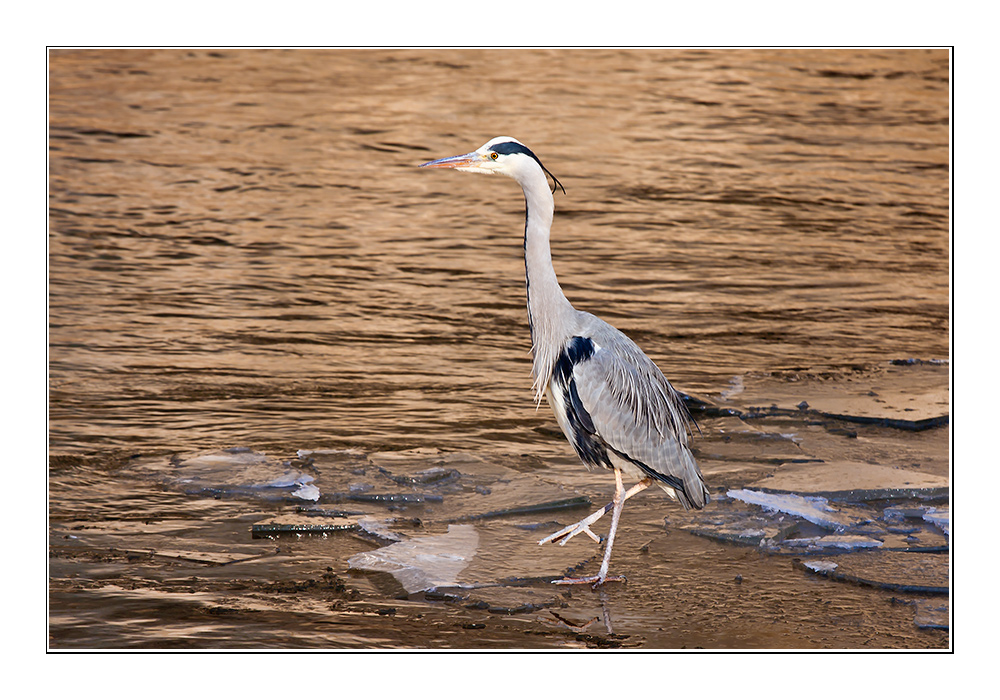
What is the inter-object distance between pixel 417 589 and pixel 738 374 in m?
3.80

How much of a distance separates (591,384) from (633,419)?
245mm

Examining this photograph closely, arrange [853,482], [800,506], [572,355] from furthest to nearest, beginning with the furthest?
[853,482], [800,506], [572,355]

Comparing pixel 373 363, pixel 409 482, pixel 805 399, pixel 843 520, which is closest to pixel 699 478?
pixel 843 520

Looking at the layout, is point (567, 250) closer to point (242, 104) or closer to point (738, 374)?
point (738, 374)

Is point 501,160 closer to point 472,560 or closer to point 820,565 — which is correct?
point 472,560

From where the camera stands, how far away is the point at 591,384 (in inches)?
189

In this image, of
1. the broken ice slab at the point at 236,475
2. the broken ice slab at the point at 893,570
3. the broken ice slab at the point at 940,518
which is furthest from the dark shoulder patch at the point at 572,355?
the broken ice slab at the point at 940,518

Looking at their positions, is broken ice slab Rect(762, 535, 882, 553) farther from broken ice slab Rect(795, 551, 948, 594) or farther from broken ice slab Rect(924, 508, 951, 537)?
broken ice slab Rect(924, 508, 951, 537)

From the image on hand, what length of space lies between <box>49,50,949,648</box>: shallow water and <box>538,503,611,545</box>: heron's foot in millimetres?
91

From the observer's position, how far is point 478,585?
4.55 m

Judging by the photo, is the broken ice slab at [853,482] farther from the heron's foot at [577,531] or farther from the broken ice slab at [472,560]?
the broken ice slab at [472,560]

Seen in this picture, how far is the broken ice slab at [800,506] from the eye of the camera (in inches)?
204

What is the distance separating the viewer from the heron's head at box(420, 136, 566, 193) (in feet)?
15.9

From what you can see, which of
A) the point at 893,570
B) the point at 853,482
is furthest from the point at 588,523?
the point at 853,482
